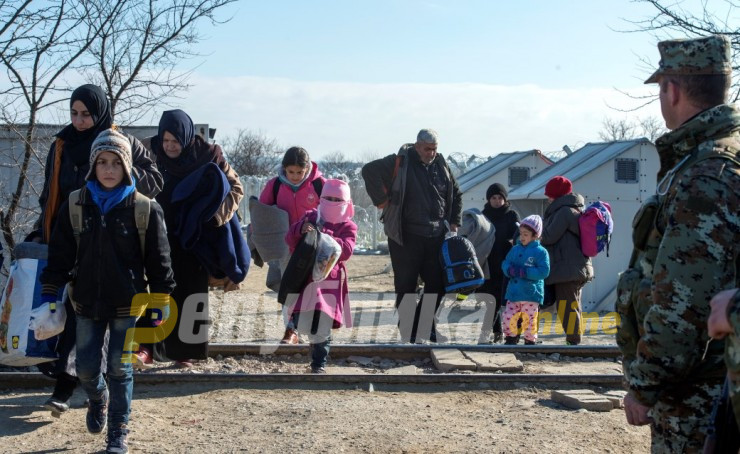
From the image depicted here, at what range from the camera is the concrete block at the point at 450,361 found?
24.6 feet

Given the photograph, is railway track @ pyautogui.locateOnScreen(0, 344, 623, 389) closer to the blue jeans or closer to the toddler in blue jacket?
the blue jeans

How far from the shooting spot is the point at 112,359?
16.7ft

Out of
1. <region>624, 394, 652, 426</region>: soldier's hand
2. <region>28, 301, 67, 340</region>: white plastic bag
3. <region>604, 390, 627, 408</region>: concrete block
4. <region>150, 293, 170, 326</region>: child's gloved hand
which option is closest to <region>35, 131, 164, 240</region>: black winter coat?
<region>28, 301, 67, 340</region>: white plastic bag

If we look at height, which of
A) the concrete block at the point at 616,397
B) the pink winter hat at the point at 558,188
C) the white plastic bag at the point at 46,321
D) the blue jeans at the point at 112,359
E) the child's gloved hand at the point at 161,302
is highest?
the pink winter hat at the point at 558,188

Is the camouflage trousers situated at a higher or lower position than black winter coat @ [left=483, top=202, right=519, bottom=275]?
lower

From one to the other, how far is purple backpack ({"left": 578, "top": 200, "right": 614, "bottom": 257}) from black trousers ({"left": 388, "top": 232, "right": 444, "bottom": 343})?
1759mm

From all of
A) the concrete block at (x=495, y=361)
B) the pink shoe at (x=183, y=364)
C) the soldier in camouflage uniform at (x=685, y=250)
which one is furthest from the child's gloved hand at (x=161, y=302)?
the concrete block at (x=495, y=361)

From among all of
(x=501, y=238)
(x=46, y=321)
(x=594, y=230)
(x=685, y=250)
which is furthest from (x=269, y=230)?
(x=685, y=250)

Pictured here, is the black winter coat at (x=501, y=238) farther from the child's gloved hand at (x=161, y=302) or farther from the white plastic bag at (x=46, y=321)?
the white plastic bag at (x=46, y=321)

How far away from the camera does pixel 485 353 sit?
26.2 feet

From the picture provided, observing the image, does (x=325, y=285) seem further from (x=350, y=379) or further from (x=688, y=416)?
(x=688, y=416)

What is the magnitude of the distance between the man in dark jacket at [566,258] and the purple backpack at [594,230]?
0.19ft

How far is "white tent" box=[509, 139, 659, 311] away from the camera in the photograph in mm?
14555

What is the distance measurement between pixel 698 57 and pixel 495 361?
4.95m
